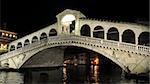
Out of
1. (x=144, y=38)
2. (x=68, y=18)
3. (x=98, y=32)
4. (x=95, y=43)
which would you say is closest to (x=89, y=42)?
(x=95, y=43)

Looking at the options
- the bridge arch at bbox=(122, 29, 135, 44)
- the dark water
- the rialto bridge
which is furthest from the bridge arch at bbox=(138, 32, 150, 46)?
the dark water

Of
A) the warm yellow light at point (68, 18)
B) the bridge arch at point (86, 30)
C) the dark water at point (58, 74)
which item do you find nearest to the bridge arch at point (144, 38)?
the dark water at point (58, 74)

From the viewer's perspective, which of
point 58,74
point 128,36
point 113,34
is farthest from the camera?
point 113,34

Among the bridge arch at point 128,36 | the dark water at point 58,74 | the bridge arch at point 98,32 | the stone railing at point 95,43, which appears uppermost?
the bridge arch at point 98,32

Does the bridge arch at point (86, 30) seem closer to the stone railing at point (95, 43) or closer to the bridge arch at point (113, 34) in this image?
the bridge arch at point (113, 34)

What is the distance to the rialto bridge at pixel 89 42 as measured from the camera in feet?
84.8

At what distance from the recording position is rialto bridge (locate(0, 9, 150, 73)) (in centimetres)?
2586

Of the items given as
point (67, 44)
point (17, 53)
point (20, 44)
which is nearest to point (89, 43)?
point (67, 44)

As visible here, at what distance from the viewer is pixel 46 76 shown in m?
31.0

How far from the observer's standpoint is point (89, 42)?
27859 mm

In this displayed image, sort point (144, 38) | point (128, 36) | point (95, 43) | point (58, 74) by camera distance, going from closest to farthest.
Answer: point (95, 43)
point (144, 38)
point (128, 36)
point (58, 74)

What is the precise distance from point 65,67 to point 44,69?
2.34 meters

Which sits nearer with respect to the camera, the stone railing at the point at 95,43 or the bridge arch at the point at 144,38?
the stone railing at the point at 95,43

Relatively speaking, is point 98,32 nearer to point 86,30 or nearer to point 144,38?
point 86,30
